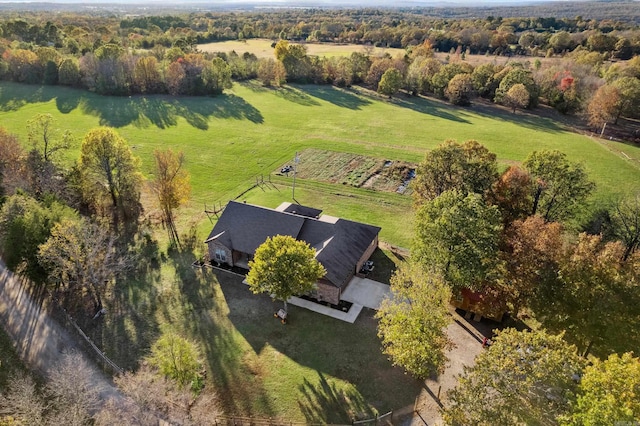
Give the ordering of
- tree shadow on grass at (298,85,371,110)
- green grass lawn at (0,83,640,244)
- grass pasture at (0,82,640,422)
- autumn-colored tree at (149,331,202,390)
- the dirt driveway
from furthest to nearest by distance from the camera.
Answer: tree shadow on grass at (298,85,371,110), green grass lawn at (0,83,640,244), grass pasture at (0,82,640,422), the dirt driveway, autumn-colored tree at (149,331,202,390)

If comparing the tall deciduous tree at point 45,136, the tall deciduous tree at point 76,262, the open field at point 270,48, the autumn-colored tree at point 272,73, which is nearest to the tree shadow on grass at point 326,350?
the tall deciduous tree at point 76,262

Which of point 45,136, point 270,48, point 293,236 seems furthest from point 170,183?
point 270,48

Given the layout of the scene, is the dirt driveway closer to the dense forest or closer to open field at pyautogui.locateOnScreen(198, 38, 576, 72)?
the dense forest

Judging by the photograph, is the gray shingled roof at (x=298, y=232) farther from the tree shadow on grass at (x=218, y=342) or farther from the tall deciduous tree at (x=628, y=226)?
the tall deciduous tree at (x=628, y=226)

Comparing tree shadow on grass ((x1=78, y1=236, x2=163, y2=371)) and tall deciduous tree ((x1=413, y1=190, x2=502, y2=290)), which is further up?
tall deciduous tree ((x1=413, y1=190, x2=502, y2=290))

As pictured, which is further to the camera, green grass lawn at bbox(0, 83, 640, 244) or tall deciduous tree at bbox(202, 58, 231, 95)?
tall deciduous tree at bbox(202, 58, 231, 95)

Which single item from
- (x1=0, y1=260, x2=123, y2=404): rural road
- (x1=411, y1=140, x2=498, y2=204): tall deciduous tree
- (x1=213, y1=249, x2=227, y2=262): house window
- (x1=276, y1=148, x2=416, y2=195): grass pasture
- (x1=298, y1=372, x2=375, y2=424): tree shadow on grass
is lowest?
(x1=0, y1=260, x2=123, y2=404): rural road

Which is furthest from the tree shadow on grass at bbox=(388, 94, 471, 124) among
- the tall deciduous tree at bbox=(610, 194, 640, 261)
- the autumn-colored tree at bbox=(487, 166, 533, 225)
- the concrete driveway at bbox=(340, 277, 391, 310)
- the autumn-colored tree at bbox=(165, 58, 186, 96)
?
the concrete driveway at bbox=(340, 277, 391, 310)

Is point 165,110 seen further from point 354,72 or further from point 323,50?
point 323,50
